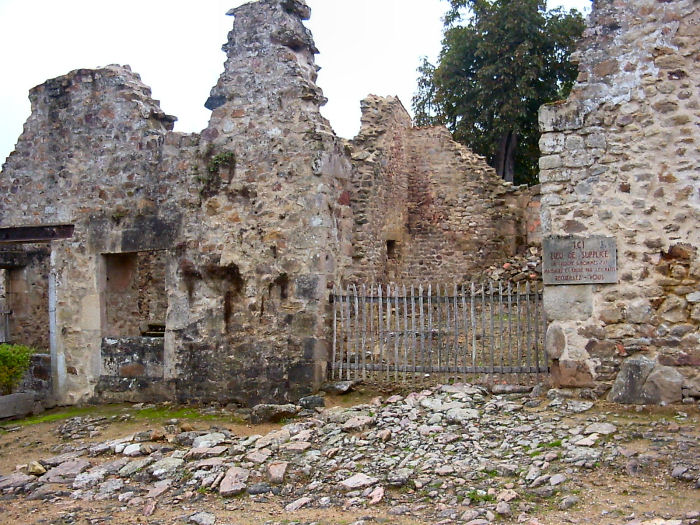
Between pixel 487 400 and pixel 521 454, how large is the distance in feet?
4.96

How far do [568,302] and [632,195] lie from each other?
4.49 feet

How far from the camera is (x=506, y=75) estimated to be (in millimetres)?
22375

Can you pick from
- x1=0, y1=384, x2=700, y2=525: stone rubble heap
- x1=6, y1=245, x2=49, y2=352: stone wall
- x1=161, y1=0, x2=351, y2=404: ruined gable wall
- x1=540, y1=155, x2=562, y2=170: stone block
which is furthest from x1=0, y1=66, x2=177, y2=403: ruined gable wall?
x1=540, y1=155, x2=562, y2=170: stone block

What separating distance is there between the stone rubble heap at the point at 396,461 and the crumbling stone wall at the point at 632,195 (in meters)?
0.70

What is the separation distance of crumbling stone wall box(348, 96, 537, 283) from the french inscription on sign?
25.6 ft

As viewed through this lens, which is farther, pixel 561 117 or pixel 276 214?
pixel 276 214

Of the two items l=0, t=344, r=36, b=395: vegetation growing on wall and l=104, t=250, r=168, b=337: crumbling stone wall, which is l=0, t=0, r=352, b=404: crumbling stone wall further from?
l=0, t=344, r=36, b=395: vegetation growing on wall

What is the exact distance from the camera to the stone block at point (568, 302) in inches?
320

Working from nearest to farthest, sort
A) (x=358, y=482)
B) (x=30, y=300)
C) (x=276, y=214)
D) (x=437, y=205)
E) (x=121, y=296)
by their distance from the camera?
(x=358, y=482) < (x=276, y=214) < (x=121, y=296) < (x=30, y=300) < (x=437, y=205)

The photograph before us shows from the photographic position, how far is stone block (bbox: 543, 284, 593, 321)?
26.7 ft

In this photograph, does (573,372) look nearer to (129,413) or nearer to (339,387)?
(339,387)

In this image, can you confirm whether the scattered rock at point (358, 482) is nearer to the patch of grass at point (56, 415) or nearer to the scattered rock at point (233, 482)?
the scattered rock at point (233, 482)

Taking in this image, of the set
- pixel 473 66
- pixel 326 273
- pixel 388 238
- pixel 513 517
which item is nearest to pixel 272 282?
pixel 326 273

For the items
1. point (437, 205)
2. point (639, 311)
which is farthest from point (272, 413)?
point (437, 205)
